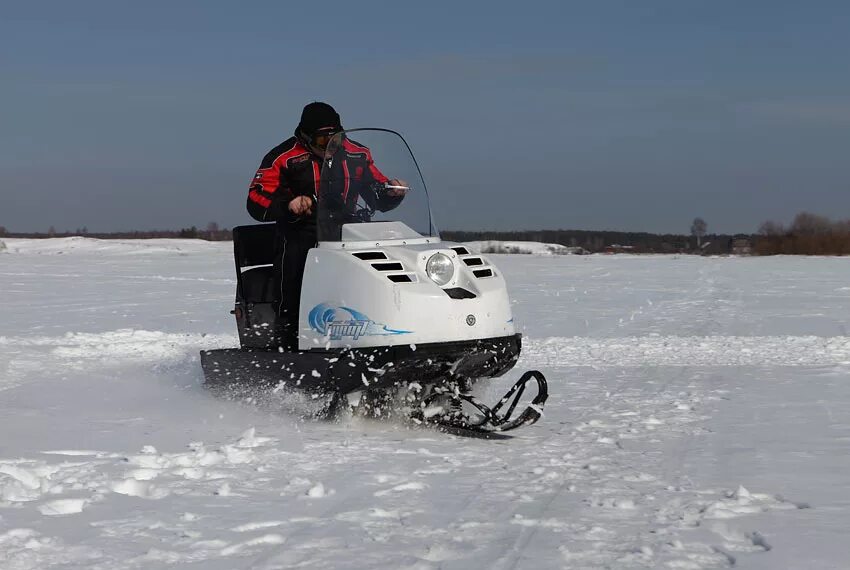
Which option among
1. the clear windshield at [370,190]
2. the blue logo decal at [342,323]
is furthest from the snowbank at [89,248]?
the blue logo decal at [342,323]

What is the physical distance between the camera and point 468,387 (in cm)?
490

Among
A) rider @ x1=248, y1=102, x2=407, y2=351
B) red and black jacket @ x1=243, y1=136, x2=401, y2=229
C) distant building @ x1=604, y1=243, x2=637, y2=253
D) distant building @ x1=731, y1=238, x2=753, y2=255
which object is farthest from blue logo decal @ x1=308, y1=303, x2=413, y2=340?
distant building @ x1=731, y1=238, x2=753, y2=255

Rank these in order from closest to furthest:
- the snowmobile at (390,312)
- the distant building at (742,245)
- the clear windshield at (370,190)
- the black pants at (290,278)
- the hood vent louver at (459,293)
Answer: the snowmobile at (390,312), the hood vent louver at (459,293), the clear windshield at (370,190), the black pants at (290,278), the distant building at (742,245)

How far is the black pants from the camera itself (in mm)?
5047

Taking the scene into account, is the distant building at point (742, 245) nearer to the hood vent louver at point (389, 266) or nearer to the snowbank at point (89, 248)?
the snowbank at point (89, 248)

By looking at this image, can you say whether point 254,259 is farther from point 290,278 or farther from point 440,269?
point 440,269

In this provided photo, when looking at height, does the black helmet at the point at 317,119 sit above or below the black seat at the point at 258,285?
above

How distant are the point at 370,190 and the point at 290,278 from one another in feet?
2.11

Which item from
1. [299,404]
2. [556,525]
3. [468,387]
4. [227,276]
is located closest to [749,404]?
[468,387]

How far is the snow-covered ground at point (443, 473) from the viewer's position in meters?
2.70

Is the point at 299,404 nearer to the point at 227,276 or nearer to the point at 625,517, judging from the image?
the point at 625,517

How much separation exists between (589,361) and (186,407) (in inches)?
137

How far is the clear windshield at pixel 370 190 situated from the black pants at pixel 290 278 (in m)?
0.31

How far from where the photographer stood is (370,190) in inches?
195
